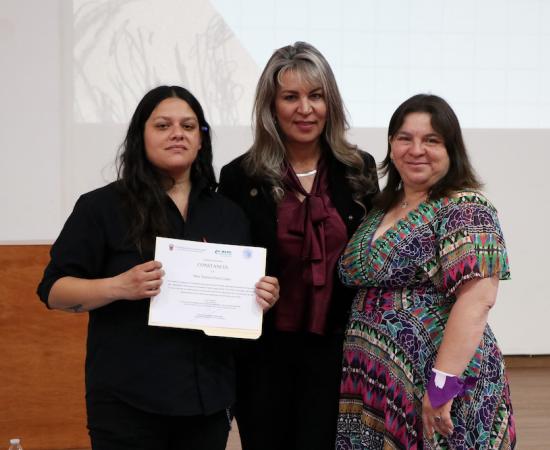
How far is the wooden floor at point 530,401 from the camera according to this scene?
388cm

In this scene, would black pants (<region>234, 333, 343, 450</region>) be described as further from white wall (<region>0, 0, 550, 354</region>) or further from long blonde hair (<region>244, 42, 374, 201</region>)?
white wall (<region>0, 0, 550, 354</region>)

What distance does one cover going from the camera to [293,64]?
2.32 m

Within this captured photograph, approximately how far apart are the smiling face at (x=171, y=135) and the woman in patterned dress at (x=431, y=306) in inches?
23.7

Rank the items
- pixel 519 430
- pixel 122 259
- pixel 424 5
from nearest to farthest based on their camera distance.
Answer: pixel 122 259 < pixel 519 430 < pixel 424 5

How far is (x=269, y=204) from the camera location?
2307 mm

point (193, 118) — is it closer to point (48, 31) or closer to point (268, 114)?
point (268, 114)

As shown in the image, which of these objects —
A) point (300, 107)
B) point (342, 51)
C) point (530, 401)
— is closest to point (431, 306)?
point (300, 107)

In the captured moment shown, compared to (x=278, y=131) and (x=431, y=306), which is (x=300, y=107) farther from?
(x=431, y=306)

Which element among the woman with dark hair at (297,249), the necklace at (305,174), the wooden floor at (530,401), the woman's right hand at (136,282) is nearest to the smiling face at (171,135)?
the woman's right hand at (136,282)

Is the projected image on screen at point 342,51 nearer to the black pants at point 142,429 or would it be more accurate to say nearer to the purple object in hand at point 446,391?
the black pants at point 142,429

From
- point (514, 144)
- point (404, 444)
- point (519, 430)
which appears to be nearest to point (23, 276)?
point (404, 444)

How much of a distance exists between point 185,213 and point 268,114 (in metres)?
0.56

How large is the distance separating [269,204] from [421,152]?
20.8 inches

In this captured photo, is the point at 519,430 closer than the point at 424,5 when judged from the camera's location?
Yes
